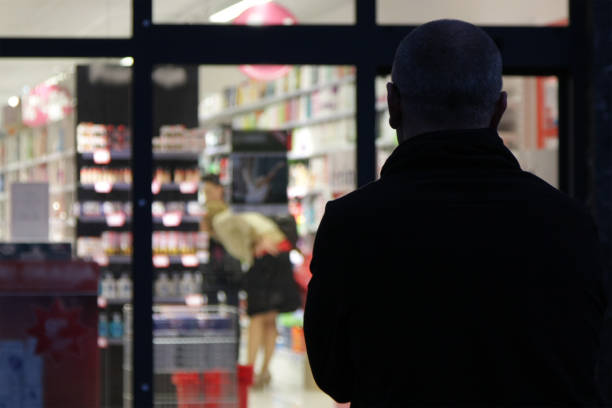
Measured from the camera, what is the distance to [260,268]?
440 cm

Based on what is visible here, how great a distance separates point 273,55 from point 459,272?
9.78 feet

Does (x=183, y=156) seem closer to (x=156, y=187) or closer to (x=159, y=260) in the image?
(x=156, y=187)

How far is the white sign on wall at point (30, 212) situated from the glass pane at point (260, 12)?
3.38ft

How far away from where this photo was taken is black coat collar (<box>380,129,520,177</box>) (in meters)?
1.43

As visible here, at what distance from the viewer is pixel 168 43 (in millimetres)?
4137

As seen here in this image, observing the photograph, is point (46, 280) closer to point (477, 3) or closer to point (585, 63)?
point (477, 3)

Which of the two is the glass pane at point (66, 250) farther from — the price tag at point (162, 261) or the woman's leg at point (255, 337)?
the woman's leg at point (255, 337)

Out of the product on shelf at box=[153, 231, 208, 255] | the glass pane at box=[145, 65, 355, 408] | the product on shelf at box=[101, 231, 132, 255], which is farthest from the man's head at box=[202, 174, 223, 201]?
the product on shelf at box=[101, 231, 132, 255]

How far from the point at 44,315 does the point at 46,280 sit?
0.54 feet

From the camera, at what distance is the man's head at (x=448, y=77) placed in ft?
4.72

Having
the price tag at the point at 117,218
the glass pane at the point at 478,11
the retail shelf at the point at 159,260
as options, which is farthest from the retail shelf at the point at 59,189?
the glass pane at the point at 478,11

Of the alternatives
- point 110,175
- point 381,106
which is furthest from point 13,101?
point 381,106

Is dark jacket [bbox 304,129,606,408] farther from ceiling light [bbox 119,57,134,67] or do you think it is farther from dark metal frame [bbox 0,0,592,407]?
ceiling light [bbox 119,57,134,67]

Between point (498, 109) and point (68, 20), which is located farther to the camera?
point (68, 20)
